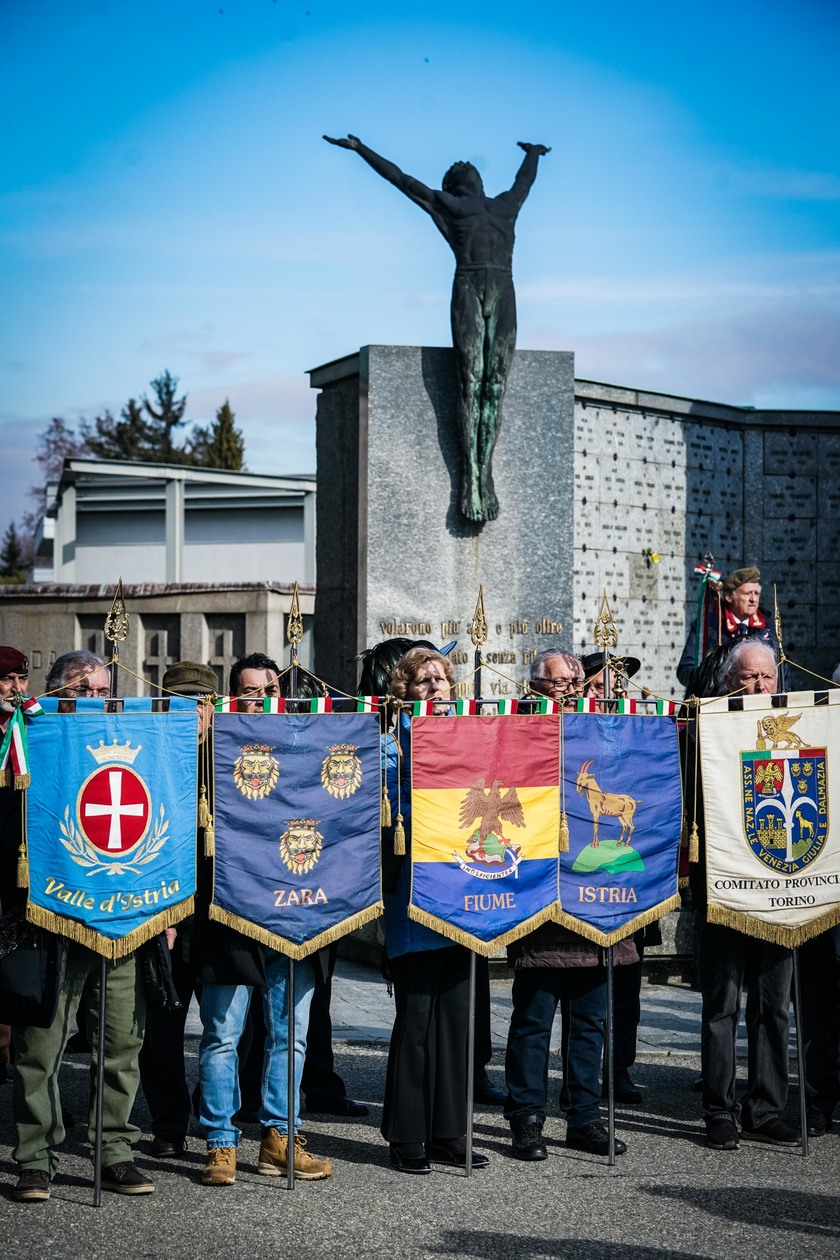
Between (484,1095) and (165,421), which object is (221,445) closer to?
(165,421)

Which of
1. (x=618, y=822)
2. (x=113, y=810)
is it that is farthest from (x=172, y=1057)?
(x=618, y=822)

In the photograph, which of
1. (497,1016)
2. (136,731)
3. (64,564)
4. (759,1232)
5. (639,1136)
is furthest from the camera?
(64,564)

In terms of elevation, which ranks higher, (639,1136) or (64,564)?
(64,564)

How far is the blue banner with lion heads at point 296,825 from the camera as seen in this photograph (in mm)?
5727

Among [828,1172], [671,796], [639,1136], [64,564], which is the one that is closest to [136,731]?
[671,796]

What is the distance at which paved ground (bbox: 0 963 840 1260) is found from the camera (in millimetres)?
4938

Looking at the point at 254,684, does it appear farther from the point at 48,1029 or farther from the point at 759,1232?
the point at 759,1232

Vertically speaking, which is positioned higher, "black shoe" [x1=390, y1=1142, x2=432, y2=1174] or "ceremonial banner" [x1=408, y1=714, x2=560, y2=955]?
"ceremonial banner" [x1=408, y1=714, x2=560, y2=955]

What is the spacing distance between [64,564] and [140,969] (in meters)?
30.0

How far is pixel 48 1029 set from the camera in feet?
17.9

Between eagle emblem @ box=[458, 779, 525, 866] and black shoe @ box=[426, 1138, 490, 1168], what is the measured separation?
1.09 meters

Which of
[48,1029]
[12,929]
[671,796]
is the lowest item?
[48,1029]

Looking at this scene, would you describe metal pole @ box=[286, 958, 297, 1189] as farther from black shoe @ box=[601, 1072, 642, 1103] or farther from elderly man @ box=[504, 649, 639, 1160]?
black shoe @ box=[601, 1072, 642, 1103]

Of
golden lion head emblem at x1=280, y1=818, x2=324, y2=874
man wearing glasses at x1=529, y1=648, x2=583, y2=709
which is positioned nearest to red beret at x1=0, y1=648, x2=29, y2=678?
golden lion head emblem at x1=280, y1=818, x2=324, y2=874
